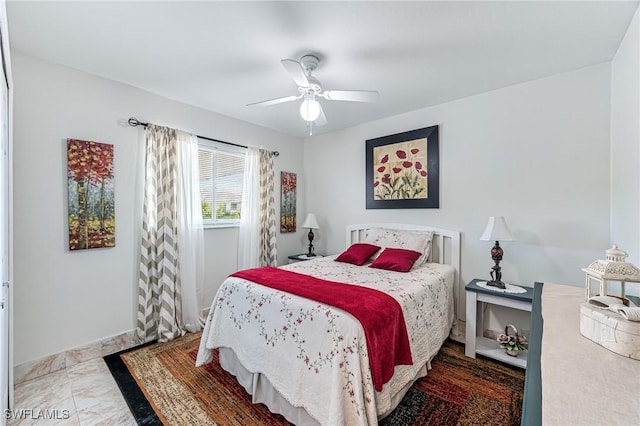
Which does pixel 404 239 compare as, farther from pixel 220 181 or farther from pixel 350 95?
pixel 220 181

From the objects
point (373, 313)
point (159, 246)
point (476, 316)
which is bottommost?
point (476, 316)

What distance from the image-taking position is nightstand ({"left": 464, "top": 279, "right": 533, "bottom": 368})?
7.59 feet

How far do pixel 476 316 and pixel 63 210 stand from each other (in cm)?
380

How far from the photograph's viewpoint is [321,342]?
5.30 ft

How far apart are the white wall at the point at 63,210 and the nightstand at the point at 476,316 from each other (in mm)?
3296

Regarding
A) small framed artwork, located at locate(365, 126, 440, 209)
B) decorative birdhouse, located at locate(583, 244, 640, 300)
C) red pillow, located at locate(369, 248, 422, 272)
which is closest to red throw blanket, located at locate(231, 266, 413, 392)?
red pillow, located at locate(369, 248, 422, 272)

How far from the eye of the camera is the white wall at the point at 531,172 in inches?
91.6

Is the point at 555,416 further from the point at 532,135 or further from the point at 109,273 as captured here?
the point at 109,273

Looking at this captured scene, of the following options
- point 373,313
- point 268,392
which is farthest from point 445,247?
point 268,392

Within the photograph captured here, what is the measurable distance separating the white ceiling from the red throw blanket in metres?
1.80

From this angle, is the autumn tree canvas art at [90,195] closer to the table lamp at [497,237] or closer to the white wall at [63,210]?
the white wall at [63,210]

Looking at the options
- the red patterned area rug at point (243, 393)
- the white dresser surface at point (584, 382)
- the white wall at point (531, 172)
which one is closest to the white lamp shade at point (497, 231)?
the white wall at point (531, 172)

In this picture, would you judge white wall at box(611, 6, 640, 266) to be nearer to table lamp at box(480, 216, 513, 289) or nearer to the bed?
table lamp at box(480, 216, 513, 289)

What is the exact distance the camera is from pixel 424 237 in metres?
3.09
